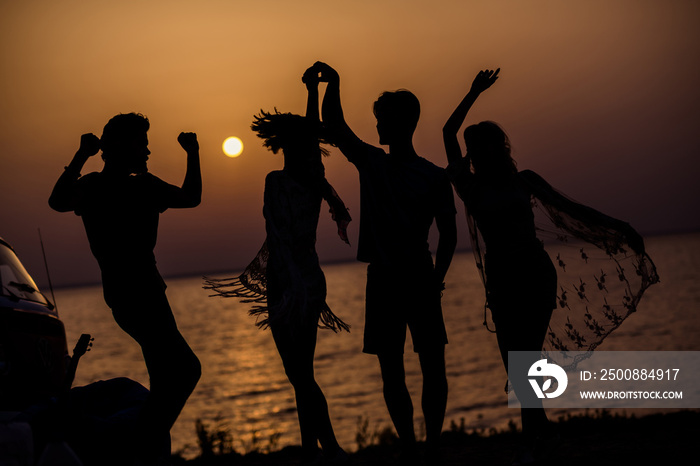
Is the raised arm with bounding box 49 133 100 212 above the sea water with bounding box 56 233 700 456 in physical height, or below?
above

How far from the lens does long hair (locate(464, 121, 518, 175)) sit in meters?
5.32

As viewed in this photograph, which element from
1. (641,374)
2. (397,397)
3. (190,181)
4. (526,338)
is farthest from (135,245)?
(641,374)

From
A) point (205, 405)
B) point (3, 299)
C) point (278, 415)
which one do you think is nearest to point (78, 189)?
point (3, 299)

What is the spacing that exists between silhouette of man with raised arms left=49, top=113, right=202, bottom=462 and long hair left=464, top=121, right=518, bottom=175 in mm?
2004

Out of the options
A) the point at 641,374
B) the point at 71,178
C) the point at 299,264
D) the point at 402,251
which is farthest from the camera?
the point at 641,374

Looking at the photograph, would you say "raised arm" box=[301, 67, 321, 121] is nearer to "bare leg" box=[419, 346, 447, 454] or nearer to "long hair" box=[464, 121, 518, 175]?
"long hair" box=[464, 121, 518, 175]

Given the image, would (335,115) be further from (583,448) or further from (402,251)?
(583,448)

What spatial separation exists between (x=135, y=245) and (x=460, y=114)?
2.26m

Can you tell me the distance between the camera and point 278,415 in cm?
2208

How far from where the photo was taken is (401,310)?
486 centimetres

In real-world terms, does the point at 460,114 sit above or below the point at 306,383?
above

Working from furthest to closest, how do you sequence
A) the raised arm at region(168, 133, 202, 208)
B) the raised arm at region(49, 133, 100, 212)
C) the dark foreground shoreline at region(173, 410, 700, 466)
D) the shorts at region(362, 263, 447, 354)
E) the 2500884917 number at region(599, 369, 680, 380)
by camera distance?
the 2500884917 number at region(599, 369, 680, 380) < the dark foreground shoreline at region(173, 410, 700, 466) < the shorts at region(362, 263, 447, 354) < the raised arm at region(168, 133, 202, 208) < the raised arm at region(49, 133, 100, 212)

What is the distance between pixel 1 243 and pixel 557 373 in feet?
14.2

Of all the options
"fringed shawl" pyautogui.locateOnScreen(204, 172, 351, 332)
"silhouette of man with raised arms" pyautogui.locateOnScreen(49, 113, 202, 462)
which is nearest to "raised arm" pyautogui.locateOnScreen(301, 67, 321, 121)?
"fringed shawl" pyautogui.locateOnScreen(204, 172, 351, 332)
